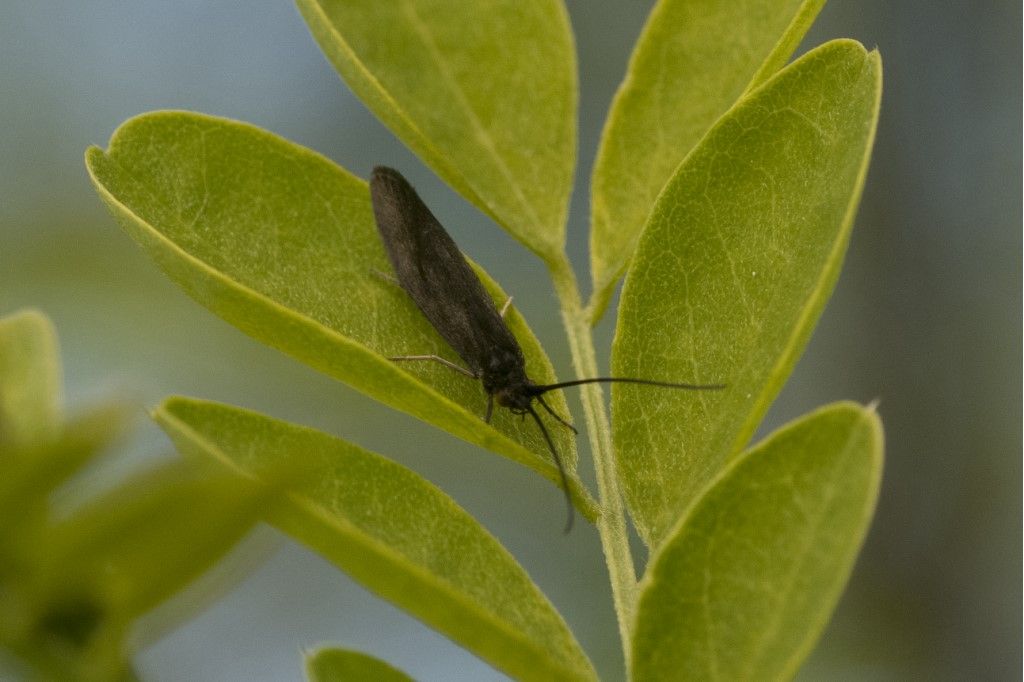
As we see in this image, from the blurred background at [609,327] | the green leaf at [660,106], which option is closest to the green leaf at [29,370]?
the green leaf at [660,106]

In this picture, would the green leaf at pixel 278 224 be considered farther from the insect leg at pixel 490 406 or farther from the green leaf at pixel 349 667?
the green leaf at pixel 349 667

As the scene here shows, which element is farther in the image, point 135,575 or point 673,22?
point 673,22

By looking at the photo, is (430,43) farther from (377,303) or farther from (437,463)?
(437,463)

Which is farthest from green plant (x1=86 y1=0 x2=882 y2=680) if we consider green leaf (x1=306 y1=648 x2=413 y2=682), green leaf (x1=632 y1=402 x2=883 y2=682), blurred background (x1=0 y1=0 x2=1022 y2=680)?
blurred background (x1=0 y1=0 x2=1022 y2=680)

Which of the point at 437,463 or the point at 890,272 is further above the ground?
the point at 437,463

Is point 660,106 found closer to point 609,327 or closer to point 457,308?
point 457,308

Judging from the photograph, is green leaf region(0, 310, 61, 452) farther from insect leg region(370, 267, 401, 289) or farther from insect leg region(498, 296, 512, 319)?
insect leg region(498, 296, 512, 319)

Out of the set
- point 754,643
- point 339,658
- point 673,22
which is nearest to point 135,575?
point 339,658

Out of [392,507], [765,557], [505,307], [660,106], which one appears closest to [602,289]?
[505,307]
